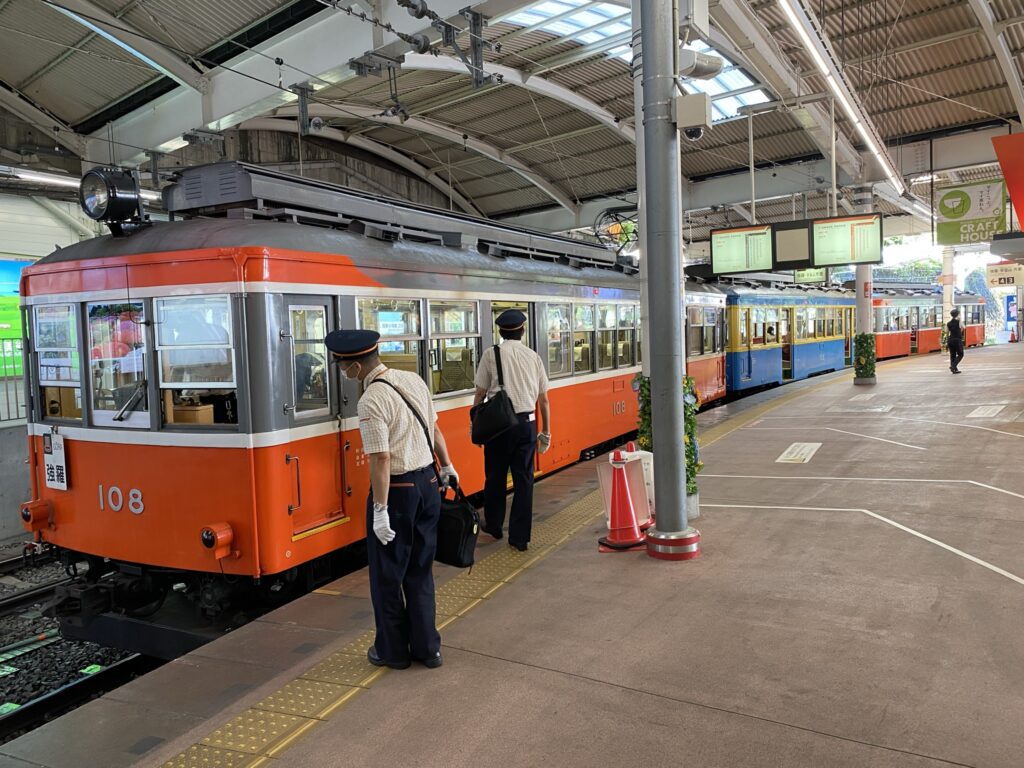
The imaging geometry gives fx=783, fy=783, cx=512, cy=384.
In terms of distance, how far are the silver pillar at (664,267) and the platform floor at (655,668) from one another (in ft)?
1.51

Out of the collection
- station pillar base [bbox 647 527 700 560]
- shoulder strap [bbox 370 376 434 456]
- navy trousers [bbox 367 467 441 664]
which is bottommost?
station pillar base [bbox 647 527 700 560]

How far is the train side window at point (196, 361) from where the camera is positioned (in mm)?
5191

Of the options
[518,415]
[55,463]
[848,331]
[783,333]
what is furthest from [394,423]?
[848,331]

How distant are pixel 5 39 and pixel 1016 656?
15695mm

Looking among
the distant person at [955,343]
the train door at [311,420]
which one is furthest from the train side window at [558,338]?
the distant person at [955,343]

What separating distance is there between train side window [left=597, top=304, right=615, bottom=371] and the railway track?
6629 millimetres

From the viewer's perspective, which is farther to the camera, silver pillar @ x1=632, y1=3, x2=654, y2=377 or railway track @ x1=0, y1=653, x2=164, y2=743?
silver pillar @ x1=632, y1=3, x2=654, y2=377

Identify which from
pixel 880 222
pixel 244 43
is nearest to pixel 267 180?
pixel 244 43

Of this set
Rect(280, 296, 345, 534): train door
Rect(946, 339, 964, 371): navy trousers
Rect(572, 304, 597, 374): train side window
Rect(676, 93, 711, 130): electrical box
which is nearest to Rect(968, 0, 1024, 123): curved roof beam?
Rect(946, 339, 964, 371): navy trousers

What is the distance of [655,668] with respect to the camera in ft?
13.5

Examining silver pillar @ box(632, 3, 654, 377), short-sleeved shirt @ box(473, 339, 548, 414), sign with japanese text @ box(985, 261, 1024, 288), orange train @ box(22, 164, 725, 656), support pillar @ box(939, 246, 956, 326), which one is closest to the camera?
orange train @ box(22, 164, 725, 656)

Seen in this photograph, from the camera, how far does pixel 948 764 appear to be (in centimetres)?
316

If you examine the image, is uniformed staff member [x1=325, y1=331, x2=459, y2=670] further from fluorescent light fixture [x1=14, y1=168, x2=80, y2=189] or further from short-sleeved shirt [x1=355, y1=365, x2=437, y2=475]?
fluorescent light fixture [x1=14, y1=168, x2=80, y2=189]

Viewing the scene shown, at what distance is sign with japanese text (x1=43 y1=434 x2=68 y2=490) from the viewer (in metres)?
5.75
